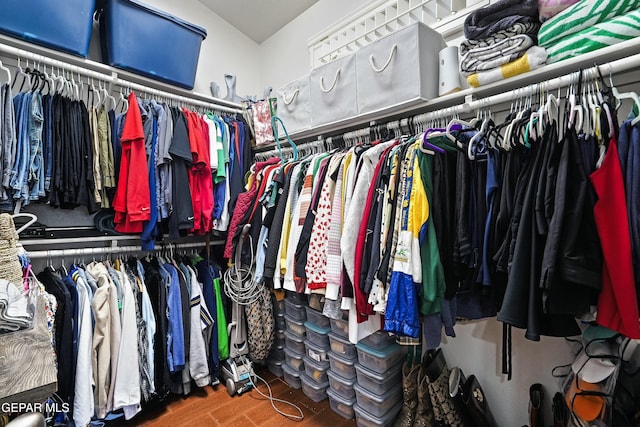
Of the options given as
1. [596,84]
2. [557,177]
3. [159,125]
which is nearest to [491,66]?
[596,84]

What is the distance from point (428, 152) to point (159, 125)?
159 centimetres

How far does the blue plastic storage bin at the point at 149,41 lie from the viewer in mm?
1727

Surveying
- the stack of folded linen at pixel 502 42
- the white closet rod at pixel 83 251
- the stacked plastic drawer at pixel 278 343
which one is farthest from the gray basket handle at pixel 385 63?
the white closet rod at pixel 83 251

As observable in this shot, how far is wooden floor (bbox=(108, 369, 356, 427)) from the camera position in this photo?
1714 millimetres

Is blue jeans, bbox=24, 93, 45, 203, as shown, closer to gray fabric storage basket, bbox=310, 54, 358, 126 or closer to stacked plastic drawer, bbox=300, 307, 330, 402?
gray fabric storage basket, bbox=310, 54, 358, 126

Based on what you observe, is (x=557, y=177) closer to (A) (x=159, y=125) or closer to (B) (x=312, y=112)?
(B) (x=312, y=112)

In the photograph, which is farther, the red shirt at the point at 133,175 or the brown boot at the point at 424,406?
the red shirt at the point at 133,175

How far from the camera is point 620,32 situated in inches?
36.7

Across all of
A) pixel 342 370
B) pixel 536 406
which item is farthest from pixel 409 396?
pixel 536 406

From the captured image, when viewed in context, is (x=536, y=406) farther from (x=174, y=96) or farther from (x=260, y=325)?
(x=174, y=96)

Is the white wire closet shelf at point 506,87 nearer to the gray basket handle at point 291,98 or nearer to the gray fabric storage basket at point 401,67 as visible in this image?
the gray fabric storage basket at point 401,67

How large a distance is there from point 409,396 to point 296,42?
2.72m

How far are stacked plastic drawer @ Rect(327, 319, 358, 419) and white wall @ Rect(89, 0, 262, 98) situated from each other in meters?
2.17

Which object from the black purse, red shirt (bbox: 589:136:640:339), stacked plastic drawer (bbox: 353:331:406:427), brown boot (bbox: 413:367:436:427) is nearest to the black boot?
the black purse
